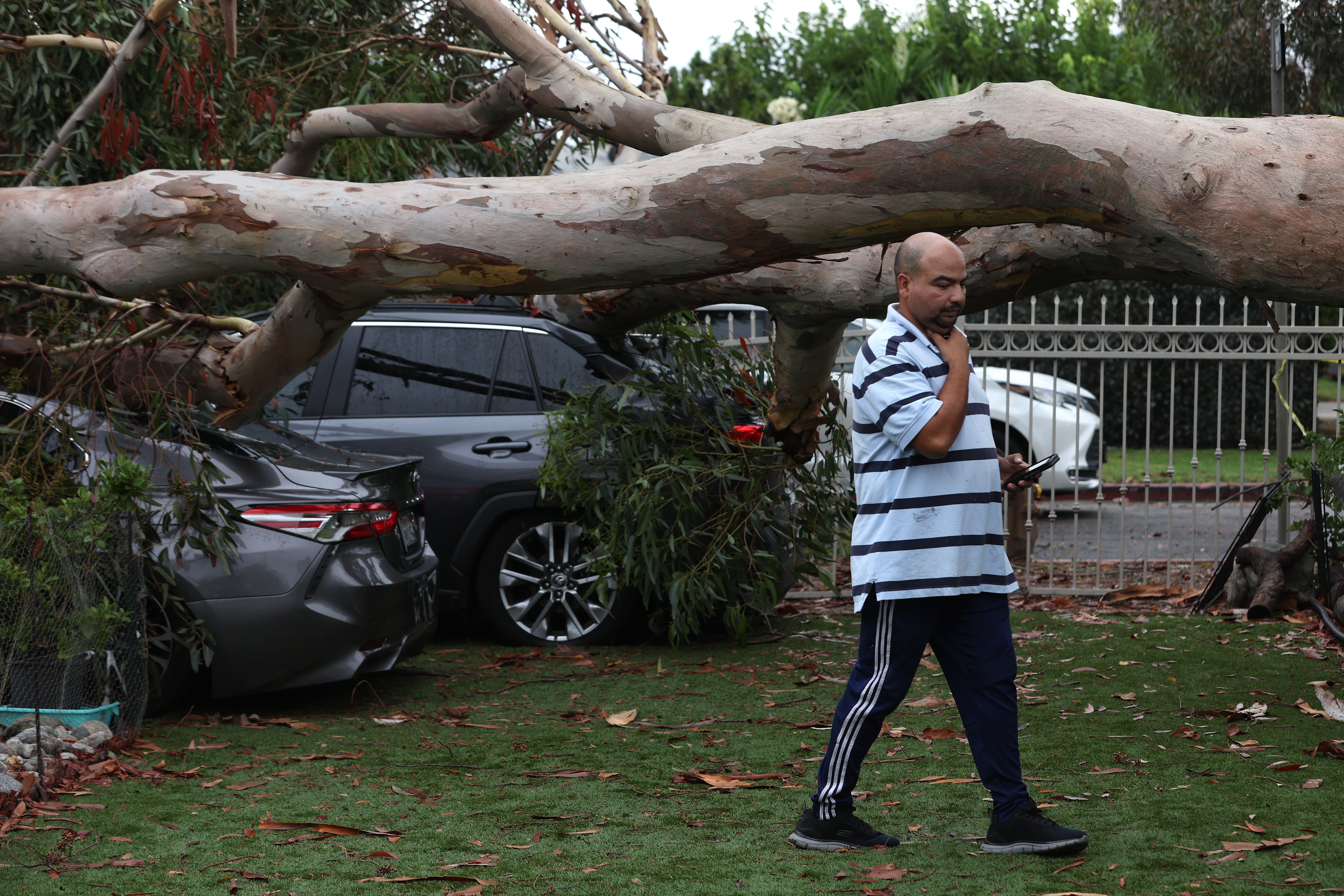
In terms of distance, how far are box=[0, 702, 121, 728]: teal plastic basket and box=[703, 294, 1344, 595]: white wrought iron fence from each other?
3843mm

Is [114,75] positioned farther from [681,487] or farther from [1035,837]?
[1035,837]

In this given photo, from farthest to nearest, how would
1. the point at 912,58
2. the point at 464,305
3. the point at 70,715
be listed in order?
the point at 912,58 < the point at 464,305 < the point at 70,715

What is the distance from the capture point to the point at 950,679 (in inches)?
147

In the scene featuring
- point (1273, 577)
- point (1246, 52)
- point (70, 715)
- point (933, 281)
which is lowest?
point (70, 715)

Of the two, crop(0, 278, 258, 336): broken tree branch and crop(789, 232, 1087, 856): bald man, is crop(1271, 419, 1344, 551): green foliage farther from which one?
crop(0, 278, 258, 336): broken tree branch

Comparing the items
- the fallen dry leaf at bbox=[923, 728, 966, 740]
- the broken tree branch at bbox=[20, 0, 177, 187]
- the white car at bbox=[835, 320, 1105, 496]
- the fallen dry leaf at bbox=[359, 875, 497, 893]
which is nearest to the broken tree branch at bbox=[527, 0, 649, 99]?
the broken tree branch at bbox=[20, 0, 177, 187]

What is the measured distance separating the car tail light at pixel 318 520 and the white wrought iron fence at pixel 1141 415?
2.64 m

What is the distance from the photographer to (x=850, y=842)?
12.4ft

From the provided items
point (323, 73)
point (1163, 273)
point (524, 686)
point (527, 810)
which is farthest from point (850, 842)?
point (323, 73)

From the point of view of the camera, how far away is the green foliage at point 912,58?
25.6 meters

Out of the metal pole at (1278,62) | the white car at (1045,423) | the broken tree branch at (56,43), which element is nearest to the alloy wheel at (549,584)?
the broken tree branch at (56,43)

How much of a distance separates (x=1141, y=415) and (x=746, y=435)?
12350mm

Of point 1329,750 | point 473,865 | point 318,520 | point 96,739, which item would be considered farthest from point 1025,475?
point 96,739

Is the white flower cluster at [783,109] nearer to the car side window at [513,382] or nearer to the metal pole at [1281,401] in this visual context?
the metal pole at [1281,401]
